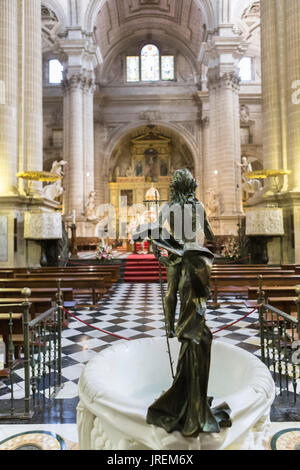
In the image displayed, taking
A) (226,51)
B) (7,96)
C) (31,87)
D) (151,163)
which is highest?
(226,51)

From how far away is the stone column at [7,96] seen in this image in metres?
9.68

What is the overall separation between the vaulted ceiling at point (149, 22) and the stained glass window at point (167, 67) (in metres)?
1.61

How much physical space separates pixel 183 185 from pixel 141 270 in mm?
10552

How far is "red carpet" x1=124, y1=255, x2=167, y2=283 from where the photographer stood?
11.6 metres

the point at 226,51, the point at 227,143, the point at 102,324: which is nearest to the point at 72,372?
the point at 102,324

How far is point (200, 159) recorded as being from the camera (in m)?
25.5

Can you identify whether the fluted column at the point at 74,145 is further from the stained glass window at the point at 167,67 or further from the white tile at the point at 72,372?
the white tile at the point at 72,372

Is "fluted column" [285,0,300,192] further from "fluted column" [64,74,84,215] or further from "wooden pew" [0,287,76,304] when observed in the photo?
"fluted column" [64,74,84,215]

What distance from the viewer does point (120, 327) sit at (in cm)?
573

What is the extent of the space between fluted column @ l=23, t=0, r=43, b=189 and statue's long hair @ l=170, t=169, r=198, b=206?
380 inches

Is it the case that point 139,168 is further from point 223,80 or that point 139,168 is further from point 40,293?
point 40,293

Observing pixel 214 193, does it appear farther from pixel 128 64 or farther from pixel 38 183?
pixel 128 64

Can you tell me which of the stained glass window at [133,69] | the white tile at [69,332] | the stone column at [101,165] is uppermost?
the stained glass window at [133,69]

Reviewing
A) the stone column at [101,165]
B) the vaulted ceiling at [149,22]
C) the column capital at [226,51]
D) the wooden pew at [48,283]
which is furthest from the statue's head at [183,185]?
the vaulted ceiling at [149,22]
